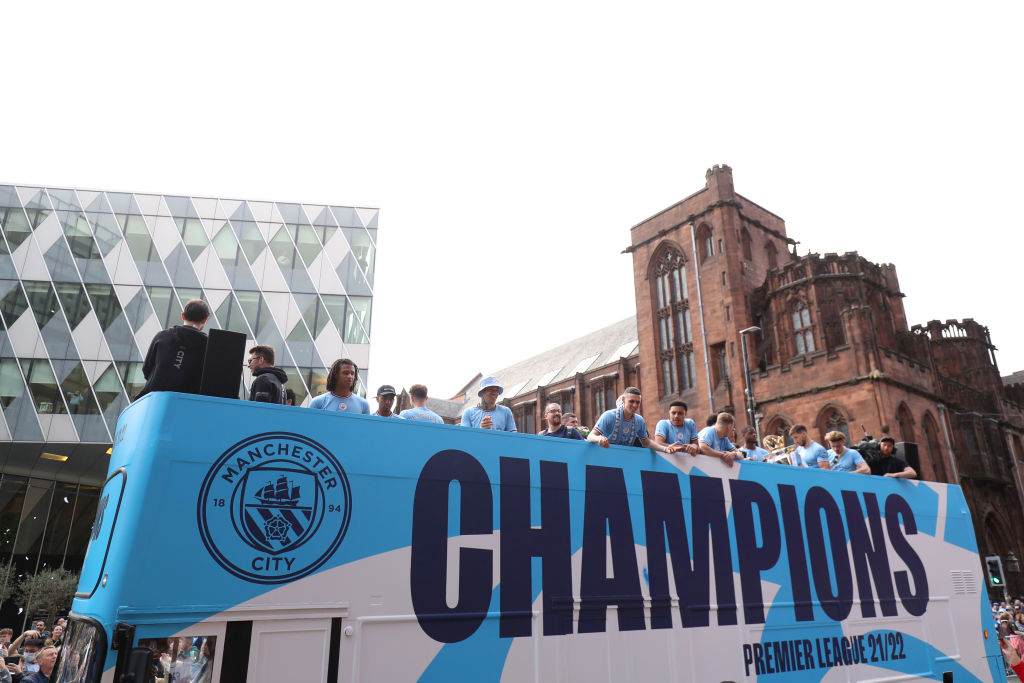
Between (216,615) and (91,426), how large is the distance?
73.9 feet

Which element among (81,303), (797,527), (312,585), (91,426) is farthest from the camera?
(81,303)

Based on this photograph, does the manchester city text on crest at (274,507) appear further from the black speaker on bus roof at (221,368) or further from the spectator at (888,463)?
the spectator at (888,463)

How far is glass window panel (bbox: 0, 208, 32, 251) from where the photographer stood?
24.3m

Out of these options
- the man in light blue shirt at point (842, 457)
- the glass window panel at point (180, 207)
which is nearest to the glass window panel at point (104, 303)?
the glass window panel at point (180, 207)

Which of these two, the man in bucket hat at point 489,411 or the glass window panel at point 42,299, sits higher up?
the glass window panel at point 42,299

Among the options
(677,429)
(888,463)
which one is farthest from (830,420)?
(677,429)

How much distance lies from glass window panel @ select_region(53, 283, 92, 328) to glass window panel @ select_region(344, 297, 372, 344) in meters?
9.29

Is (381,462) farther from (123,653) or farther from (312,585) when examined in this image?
(123,653)

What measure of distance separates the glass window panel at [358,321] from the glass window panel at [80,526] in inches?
446

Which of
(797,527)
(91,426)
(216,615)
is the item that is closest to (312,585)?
(216,615)

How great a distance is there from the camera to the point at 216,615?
376cm

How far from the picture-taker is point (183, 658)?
3633mm

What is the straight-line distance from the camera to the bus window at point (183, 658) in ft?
11.6

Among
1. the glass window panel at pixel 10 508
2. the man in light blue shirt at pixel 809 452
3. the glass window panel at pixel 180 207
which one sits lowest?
the man in light blue shirt at pixel 809 452
